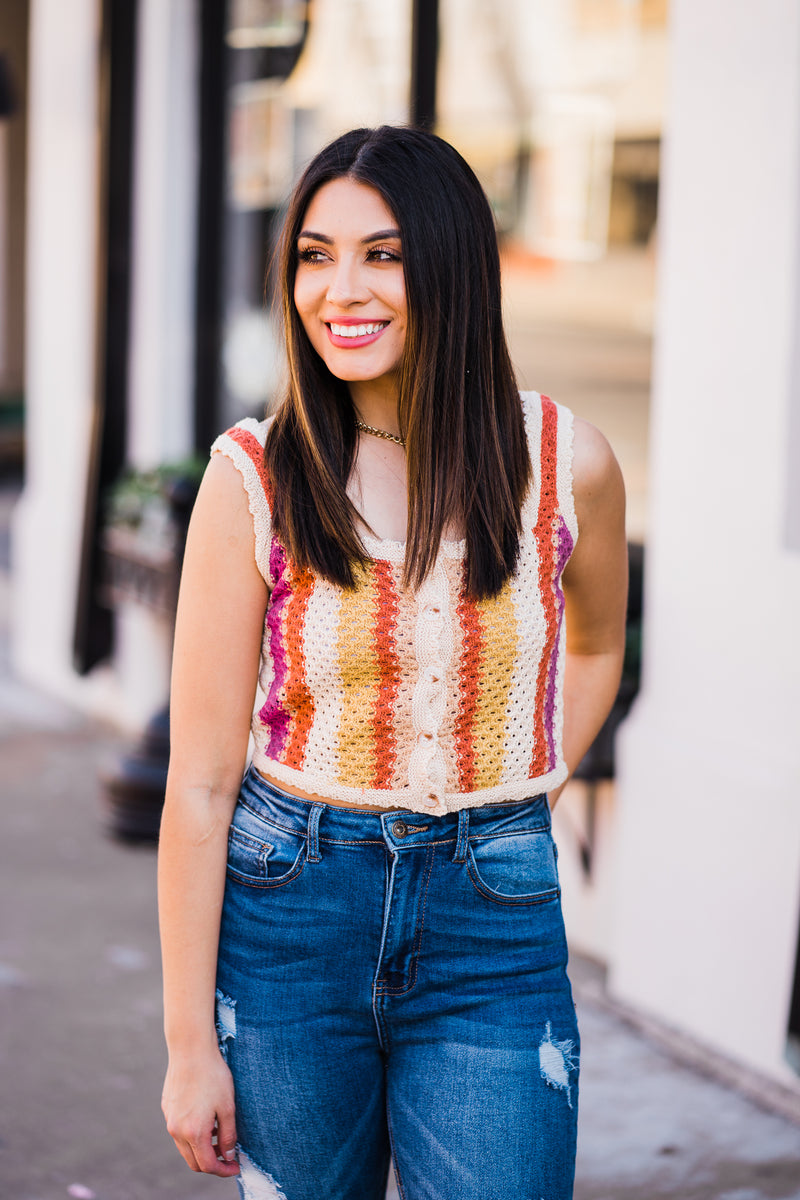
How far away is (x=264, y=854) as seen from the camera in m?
1.66

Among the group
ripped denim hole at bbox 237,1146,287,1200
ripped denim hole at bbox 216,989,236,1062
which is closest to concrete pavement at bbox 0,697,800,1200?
ripped denim hole at bbox 237,1146,287,1200

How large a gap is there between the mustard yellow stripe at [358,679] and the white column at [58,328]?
496 cm

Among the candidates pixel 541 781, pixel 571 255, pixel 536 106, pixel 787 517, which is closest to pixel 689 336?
pixel 787 517

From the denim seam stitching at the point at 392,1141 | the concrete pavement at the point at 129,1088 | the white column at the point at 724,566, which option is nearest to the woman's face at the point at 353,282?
the denim seam stitching at the point at 392,1141

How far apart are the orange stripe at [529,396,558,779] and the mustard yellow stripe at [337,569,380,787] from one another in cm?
22

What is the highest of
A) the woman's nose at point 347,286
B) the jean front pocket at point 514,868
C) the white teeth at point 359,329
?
the woman's nose at point 347,286

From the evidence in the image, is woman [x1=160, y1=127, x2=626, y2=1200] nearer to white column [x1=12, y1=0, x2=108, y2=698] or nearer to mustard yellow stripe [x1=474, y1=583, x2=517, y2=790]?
mustard yellow stripe [x1=474, y1=583, x2=517, y2=790]

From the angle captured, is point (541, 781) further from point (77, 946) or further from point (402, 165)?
point (77, 946)

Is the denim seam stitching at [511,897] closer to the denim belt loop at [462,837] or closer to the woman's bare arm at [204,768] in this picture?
the denim belt loop at [462,837]

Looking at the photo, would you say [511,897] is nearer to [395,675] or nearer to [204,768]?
[395,675]

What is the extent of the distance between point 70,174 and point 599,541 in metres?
5.27

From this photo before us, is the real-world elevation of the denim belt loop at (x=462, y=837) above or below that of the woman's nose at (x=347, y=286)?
below

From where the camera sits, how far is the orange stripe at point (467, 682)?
5.50 ft

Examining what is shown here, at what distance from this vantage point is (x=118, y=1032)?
3619 mm
